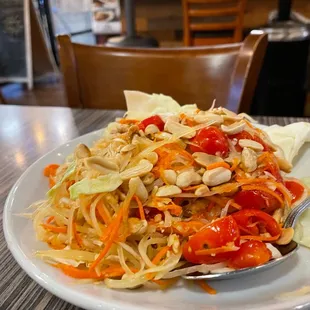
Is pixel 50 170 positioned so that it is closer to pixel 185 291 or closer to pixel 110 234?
pixel 110 234

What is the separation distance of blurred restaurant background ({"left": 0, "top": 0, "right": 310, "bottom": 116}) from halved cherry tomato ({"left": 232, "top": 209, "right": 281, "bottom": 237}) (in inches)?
98.5

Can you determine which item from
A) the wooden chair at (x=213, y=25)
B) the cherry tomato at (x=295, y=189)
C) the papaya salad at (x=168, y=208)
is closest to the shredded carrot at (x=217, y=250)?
the papaya salad at (x=168, y=208)

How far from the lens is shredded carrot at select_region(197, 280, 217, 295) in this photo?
51 cm

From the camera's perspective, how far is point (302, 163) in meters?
0.87

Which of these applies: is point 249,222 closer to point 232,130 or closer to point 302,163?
point 232,130

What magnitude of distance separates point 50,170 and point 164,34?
3834 millimetres

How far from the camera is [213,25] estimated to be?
11.5ft

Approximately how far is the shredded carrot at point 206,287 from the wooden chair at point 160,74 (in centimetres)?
94

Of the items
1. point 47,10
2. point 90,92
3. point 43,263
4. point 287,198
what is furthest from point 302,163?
point 47,10

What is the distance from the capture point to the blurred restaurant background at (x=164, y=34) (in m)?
2.97

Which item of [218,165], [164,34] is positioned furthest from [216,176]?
[164,34]

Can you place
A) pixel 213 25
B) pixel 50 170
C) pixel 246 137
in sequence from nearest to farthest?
1. pixel 246 137
2. pixel 50 170
3. pixel 213 25

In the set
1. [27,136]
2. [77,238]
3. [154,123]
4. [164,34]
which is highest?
[154,123]

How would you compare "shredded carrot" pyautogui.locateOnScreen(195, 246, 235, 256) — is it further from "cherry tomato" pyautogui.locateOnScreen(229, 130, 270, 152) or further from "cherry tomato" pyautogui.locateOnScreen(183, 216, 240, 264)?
"cherry tomato" pyautogui.locateOnScreen(229, 130, 270, 152)
